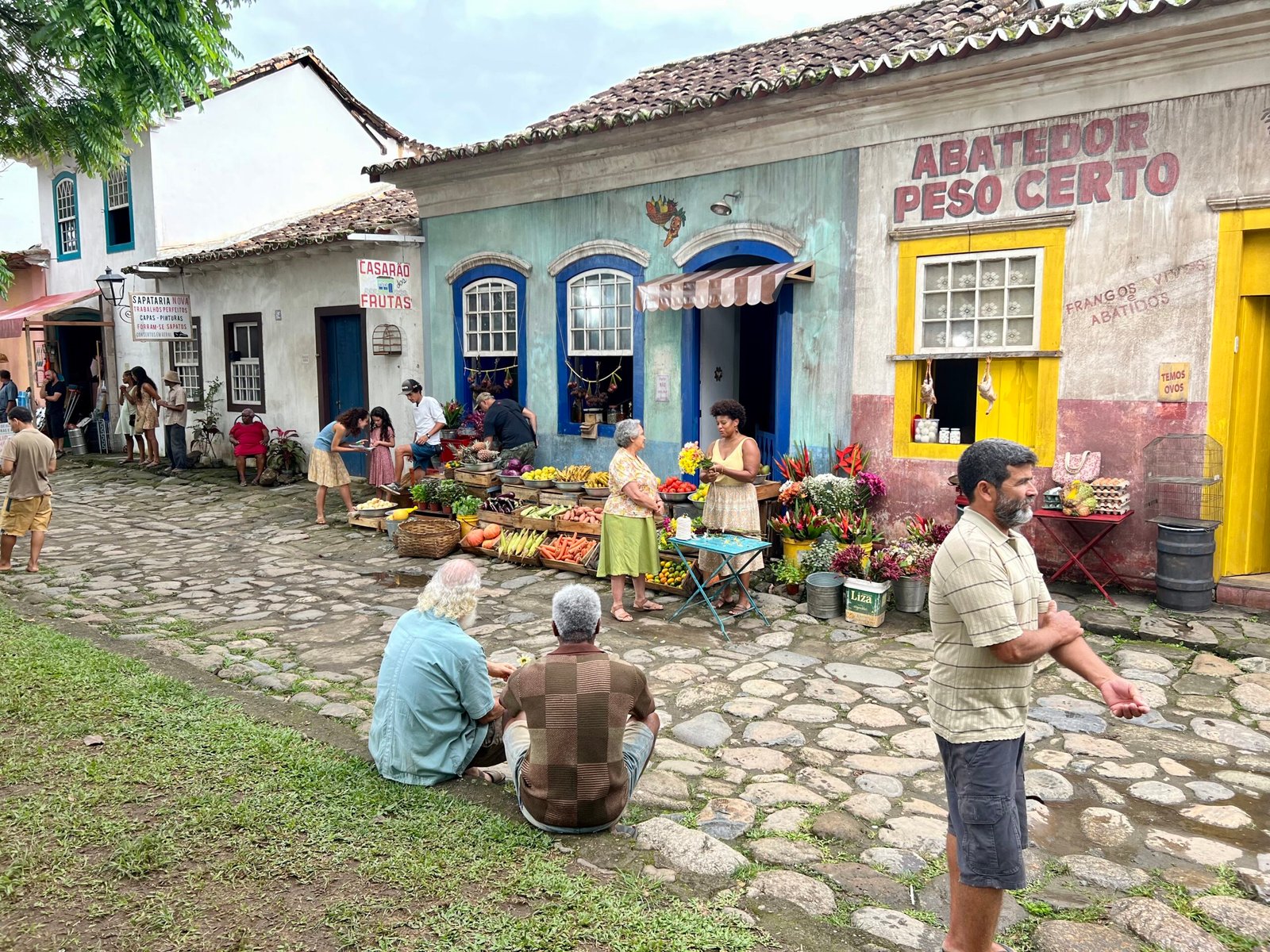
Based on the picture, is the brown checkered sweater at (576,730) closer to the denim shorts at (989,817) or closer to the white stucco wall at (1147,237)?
the denim shorts at (989,817)

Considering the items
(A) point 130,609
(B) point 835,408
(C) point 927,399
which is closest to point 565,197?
(B) point 835,408

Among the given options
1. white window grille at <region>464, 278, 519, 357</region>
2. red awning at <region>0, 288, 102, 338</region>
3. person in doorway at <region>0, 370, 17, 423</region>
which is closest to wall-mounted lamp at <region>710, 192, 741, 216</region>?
white window grille at <region>464, 278, 519, 357</region>

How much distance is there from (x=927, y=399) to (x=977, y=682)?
606 cm

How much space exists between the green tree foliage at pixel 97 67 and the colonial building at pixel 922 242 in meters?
4.81

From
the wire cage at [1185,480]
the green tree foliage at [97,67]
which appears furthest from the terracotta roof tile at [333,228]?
the wire cage at [1185,480]

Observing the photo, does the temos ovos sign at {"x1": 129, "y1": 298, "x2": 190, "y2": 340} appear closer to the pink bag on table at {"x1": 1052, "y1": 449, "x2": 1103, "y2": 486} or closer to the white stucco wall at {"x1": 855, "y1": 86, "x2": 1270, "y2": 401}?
the white stucco wall at {"x1": 855, "y1": 86, "x2": 1270, "y2": 401}

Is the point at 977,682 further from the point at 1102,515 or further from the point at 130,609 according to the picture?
the point at 130,609

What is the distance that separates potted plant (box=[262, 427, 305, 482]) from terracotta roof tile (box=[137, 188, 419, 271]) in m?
3.24

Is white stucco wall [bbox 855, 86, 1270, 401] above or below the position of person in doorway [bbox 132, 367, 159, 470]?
above

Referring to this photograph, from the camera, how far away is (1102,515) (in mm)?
7418

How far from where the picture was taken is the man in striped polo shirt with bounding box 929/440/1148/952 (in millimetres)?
2963

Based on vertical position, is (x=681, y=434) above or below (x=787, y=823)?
above

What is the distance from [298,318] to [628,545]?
35.2 ft

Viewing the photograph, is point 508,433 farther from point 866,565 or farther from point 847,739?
point 847,739
